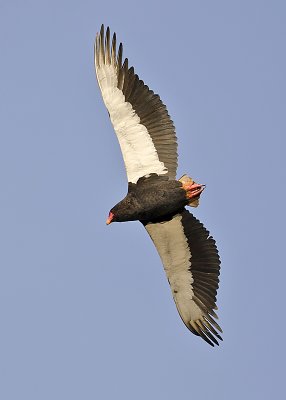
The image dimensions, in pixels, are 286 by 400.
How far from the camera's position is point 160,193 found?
18.7 metres

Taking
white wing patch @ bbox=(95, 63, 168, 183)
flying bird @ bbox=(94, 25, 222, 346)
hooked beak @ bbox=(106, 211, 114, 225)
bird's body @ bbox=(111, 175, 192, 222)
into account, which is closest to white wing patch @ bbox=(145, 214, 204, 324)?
flying bird @ bbox=(94, 25, 222, 346)

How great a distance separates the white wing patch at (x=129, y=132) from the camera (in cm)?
1877

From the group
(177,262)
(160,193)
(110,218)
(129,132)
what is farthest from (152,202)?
(177,262)

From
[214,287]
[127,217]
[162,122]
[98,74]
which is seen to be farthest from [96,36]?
[214,287]

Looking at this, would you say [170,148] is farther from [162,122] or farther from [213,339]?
[213,339]

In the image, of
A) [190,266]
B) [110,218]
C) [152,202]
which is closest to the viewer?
[152,202]

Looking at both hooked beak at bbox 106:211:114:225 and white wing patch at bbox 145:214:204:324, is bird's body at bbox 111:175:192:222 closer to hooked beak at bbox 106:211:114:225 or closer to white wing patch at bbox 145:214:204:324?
hooked beak at bbox 106:211:114:225

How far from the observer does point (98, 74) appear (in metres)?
18.8

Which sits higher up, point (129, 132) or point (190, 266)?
point (129, 132)

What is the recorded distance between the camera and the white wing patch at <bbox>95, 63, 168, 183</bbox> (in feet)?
61.6

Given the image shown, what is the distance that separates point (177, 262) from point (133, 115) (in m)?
2.61

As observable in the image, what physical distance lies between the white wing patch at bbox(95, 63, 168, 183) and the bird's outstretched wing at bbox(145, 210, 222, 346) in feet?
3.05

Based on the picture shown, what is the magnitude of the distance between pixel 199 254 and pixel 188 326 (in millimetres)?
1212

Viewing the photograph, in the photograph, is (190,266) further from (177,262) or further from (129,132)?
(129,132)
